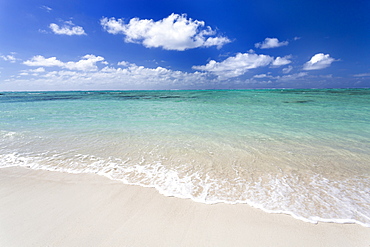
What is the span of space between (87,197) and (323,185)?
513 cm

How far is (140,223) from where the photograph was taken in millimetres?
2787

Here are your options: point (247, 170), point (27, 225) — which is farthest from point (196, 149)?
point (27, 225)

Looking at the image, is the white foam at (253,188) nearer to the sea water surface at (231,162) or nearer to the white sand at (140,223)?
the sea water surface at (231,162)

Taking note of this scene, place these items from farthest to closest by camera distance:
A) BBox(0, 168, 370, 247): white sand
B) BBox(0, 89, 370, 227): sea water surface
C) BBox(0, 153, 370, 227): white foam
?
BBox(0, 89, 370, 227): sea water surface, BBox(0, 153, 370, 227): white foam, BBox(0, 168, 370, 247): white sand

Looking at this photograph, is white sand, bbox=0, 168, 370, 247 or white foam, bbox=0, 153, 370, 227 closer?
white sand, bbox=0, 168, 370, 247

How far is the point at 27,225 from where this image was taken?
8.90ft

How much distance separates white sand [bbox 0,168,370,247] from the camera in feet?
8.05

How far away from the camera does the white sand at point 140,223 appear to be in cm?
245

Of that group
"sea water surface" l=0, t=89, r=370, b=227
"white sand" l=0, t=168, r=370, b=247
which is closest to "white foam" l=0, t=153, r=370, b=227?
"sea water surface" l=0, t=89, r=370, b=227

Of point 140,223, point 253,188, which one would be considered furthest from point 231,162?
point 140,223

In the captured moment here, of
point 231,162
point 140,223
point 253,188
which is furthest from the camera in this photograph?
point 231,162

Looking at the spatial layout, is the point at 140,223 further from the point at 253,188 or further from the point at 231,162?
the point at 231,162

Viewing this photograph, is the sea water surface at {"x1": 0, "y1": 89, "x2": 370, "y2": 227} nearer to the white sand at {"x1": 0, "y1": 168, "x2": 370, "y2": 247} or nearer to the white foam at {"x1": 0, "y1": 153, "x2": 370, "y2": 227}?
the white foam at {"x1": 0, "y1": 153, "x2": 370, "y2": 227}

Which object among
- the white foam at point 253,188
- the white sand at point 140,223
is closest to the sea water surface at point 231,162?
the white foam at point 253,188
